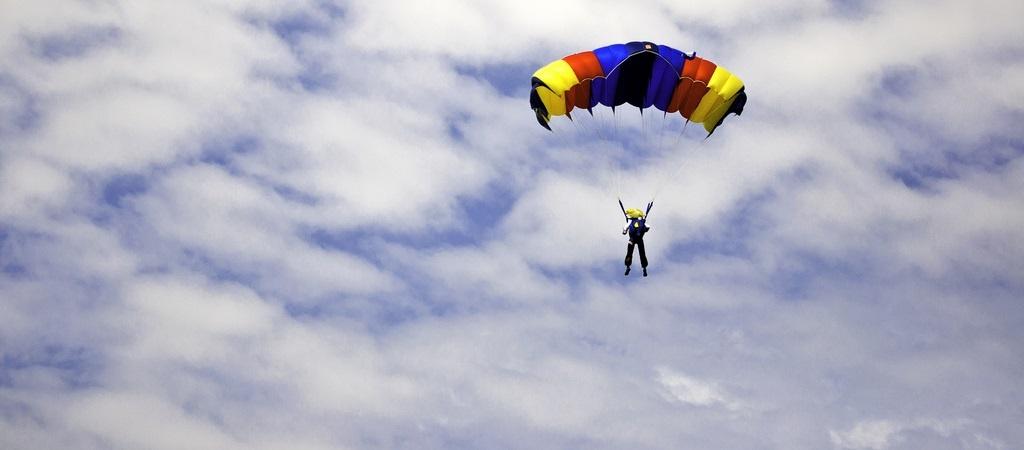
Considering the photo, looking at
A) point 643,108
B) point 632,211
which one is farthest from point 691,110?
point 632,211

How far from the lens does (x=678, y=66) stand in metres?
50.9

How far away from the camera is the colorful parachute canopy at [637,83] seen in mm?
50312

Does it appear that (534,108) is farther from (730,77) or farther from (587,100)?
(730,77)

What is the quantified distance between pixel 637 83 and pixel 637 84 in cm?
4

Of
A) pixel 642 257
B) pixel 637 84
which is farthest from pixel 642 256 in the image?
pixel 637 84

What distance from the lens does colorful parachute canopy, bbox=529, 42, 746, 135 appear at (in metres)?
50.3

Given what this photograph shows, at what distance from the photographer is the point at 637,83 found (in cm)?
5131

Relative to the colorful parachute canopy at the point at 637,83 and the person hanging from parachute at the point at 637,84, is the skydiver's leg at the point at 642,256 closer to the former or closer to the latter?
the person hanging from parachute at the point at 637,84

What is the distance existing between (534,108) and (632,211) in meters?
5.43

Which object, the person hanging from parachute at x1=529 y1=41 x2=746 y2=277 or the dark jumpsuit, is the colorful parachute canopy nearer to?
the person hanging from parachute at x1=529 y1=41 x2=746 y2=277

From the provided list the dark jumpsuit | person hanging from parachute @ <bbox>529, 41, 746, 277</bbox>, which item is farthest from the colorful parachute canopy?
the dark jumpsuit

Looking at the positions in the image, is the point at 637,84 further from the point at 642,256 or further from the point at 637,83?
the point at 642,256

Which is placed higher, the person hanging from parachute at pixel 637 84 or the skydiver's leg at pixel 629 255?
the person hanging from parachute at pixel 637 84

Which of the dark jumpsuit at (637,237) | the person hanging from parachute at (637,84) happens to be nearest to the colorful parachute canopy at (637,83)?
the person hanging from parachute at (637,84)
